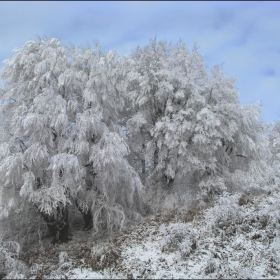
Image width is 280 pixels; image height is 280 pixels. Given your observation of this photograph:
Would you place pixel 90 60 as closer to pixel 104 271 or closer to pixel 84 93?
pixel 84 93

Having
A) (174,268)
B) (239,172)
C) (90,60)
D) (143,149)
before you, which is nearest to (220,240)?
(174,268)

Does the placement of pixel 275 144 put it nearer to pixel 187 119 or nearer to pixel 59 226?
pixel 187 119

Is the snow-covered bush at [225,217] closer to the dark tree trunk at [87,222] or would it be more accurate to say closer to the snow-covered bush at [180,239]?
the snow-covered bush at [180,239]

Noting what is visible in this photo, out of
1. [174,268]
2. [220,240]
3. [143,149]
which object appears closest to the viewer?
[174,268]

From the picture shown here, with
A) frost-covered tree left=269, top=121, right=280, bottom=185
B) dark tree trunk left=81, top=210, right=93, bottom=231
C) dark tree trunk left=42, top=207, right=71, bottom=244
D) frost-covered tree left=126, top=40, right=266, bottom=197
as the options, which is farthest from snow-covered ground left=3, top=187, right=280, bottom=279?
frost-covered tree left=269, top=121, right=280, bottom=185

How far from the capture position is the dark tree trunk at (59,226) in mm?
9411

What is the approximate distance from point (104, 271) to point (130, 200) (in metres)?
3.51

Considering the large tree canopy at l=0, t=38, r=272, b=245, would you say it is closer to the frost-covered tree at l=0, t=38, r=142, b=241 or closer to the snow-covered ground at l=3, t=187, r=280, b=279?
the frost-covered tree at l=0, t=38, r=142, b=241

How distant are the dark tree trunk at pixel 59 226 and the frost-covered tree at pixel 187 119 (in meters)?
4.75

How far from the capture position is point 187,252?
726cm

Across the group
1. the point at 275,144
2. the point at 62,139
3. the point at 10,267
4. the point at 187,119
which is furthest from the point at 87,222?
the point at 275,144

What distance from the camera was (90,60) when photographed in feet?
33.6

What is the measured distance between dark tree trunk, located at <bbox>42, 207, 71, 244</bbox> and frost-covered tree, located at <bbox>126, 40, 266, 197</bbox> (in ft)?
15.6

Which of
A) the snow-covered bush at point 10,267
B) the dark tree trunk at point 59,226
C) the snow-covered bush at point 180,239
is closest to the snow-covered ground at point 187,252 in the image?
the snow-covered bush at point 180,239
